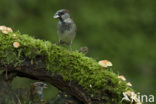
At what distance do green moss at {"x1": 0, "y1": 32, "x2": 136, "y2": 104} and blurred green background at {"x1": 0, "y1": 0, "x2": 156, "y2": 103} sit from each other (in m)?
3.64

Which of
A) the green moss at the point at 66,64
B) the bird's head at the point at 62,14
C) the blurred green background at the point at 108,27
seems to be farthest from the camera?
the blurred green background at the point at 108,27

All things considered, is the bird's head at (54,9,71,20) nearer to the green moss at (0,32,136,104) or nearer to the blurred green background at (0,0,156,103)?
the green moss at (0,32,136,104)

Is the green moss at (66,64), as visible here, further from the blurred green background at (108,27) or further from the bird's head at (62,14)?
the blurred green background at (108,27)

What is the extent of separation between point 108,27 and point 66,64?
13.9 feet

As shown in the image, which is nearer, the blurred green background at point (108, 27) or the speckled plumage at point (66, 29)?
the speckled plumage at point (66, 29)

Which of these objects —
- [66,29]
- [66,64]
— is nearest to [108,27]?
[66,29]

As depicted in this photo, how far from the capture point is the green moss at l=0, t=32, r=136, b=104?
13.5 ft

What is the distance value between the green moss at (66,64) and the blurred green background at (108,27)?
364cm

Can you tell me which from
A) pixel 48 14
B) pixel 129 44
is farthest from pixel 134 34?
pixel 48 14

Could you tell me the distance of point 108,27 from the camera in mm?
8367

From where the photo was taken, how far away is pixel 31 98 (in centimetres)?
417

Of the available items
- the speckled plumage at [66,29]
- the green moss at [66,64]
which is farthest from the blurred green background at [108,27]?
the green moss at [66,64]

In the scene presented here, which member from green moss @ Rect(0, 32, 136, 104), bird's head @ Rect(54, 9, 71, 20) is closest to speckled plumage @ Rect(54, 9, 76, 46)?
bird's head @ Rect(54, 9, 71, 20)

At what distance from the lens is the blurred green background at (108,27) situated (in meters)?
8.14
